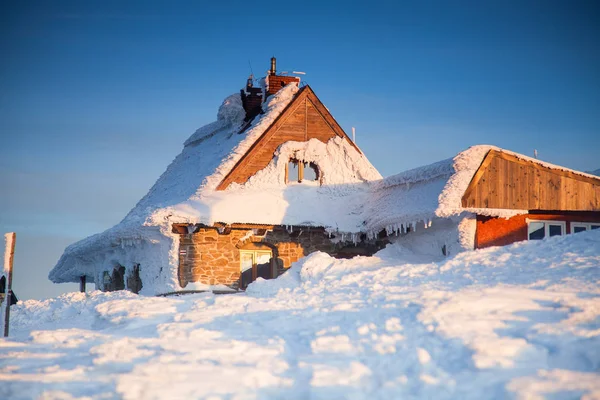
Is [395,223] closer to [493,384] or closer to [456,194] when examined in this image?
[456,194]

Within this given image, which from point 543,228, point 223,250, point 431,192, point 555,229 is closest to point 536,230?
point 543,228

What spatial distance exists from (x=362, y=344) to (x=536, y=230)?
1206 centimetres

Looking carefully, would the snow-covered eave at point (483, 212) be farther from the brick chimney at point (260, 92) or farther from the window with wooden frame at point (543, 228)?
the brick chimney at point (260, 92)

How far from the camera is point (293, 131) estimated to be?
2019cm

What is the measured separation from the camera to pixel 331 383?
5812 millimetres

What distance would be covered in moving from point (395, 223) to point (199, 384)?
40.1 feet

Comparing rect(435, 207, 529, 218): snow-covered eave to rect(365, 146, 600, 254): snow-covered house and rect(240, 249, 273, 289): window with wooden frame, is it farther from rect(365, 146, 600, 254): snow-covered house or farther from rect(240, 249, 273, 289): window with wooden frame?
rect(240, 249, 273, 289): window with wooden frame

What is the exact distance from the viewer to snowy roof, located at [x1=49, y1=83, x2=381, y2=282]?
1792 cm

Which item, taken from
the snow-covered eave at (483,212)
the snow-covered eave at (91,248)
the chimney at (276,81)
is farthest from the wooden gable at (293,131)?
the snow-covered eave at (483,212)

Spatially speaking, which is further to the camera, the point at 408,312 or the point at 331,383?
the point at 408,312

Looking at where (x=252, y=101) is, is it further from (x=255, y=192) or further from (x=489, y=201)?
(x=489, y=201)

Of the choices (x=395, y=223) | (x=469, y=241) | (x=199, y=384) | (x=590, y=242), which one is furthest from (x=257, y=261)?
(x=199, y=384)

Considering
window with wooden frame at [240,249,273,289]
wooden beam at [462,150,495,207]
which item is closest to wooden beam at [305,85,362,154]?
window with wooden frame at [240,249,273,289]

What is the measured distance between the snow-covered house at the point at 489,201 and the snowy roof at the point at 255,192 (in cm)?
205
